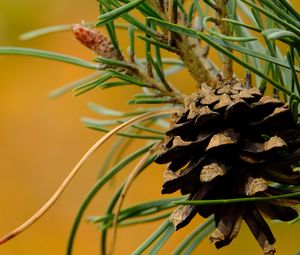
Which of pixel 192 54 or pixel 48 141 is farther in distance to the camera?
pixel 48 141

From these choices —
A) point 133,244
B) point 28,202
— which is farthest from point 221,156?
point 28,202

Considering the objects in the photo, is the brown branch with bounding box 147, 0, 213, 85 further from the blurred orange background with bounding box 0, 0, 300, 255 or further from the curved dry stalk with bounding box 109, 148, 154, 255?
the blurred orange background with bounding box 0, 0, 300, 255

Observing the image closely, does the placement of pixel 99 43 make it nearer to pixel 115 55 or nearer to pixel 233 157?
pixel 115 55

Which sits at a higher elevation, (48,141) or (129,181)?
(48,141)

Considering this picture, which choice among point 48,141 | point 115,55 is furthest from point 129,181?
point 48,141

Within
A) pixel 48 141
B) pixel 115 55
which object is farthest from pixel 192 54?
pixel 48 141

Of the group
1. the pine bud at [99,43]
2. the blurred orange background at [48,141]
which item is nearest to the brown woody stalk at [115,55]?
the pine bud at [99,43]

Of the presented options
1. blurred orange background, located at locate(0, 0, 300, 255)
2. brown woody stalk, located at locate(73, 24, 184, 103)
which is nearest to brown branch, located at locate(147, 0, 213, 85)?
brown woody stalk, located at locate(73, 24, 184, 103)

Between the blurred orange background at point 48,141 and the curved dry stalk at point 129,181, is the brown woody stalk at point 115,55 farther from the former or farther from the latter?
the blurred orange background at point 48,141

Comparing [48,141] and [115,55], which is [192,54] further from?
[48,141]
